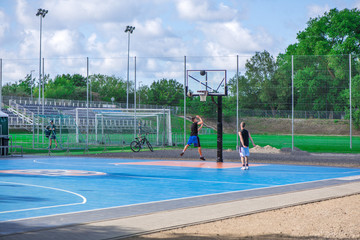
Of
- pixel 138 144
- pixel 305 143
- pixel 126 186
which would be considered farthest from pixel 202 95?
pixel 305 143

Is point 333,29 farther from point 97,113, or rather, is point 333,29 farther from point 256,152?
point 256,152

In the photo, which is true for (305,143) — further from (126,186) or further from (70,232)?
(70,232)

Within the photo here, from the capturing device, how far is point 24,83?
127m

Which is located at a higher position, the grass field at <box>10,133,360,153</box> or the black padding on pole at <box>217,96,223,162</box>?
the black padding on pole at <box>217,96,223,162</box>

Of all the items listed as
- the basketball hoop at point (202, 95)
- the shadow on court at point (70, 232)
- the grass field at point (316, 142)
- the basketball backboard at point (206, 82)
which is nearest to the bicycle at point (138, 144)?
the basketball backboard at point (206, 82)

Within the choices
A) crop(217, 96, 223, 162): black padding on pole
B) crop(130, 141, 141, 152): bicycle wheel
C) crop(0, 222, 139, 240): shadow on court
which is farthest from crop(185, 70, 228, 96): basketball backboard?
crop(0, 222, 139, 240): shadow on court

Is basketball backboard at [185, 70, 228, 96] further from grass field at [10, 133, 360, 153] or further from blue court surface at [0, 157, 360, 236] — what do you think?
grass field at [10, 133, 360, 153]

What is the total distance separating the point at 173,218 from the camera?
346 inches

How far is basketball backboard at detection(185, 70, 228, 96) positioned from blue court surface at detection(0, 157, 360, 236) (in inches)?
164

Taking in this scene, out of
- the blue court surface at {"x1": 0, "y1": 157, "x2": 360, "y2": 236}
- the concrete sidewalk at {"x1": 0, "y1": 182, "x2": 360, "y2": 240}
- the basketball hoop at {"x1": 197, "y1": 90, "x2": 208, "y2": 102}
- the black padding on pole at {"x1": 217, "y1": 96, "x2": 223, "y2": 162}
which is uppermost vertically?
the basketball hoop at {"x1": 197, "y1": 90, "x2": 208, "y2": 102}

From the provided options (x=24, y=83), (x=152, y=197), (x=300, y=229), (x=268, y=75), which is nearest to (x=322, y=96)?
(x=268, y=75)

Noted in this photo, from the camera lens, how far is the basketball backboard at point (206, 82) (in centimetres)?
2470

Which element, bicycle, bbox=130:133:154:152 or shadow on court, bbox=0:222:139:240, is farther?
bicycle, bbox=130:133:154:152

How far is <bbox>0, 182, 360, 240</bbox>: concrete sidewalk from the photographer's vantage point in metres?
7.43
